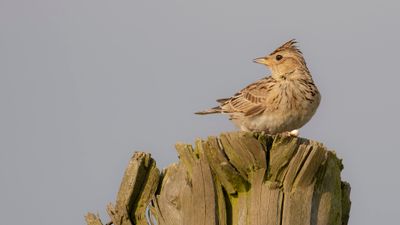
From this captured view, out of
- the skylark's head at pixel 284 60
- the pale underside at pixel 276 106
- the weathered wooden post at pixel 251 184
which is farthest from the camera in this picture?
the skylark's head at pixel 284 60

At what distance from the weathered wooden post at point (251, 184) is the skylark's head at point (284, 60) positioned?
497 centimetres

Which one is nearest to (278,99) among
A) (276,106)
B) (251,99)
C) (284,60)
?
(276,106)

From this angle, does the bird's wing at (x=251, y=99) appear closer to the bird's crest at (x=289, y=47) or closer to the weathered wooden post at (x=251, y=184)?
the bird's crest at (x=289, y=47)

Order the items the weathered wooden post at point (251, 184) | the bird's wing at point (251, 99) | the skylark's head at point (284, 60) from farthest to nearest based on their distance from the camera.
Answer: the skylark's head at point (284, 60) < the bird's wing at point (251, 99) < the weathered wooden post at point (251, 184)

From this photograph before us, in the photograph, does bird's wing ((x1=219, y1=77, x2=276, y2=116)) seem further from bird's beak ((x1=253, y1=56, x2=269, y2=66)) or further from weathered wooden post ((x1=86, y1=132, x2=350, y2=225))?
weathered wooden post ((x1=86, y1=132, x2=350, y2=225))

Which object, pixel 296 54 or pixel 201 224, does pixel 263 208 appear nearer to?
pixel 201 224

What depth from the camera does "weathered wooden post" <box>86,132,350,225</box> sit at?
21.8 ft

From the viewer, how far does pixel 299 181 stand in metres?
6.73

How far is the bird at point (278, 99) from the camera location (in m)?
10.5

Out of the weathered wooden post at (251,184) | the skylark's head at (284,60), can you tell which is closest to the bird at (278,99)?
the skylark's head at (284,60)

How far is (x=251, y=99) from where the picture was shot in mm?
11297

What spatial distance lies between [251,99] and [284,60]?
1182mm

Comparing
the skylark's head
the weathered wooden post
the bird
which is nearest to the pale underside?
the bird

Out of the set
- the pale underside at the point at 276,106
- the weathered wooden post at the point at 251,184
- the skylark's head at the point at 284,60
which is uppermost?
the skylark's head at the point at 284,60
